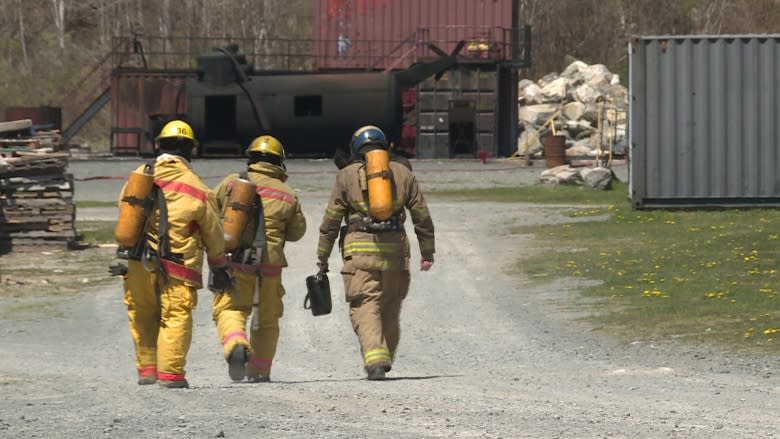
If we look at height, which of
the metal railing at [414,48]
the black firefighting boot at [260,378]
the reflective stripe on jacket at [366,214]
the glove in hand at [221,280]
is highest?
the metal railing at [414,48]

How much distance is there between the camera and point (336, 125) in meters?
47.8

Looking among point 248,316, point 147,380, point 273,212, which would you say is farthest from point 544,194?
point 147,380

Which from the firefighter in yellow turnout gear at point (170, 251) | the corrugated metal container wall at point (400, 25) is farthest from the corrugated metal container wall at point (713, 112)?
the corrugated metal container wall at point (400, 25)

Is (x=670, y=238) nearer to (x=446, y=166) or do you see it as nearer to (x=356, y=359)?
(x=356, y=359)

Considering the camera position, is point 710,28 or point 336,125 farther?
point 710,28

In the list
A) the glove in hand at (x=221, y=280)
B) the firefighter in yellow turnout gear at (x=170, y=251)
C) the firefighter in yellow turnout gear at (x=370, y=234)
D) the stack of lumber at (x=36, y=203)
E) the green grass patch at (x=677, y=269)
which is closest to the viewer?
the firefighter in yellow turnout gear at (x=170, y=251)

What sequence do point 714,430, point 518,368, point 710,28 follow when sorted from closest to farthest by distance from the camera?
point 714,430, point 518,368, point 710,28

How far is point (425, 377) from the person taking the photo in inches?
473

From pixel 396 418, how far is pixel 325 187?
30017 mm

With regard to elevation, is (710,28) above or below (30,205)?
above

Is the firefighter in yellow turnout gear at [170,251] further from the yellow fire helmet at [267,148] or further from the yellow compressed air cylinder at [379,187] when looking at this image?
the yellow compressed air cylinder at [379,187]

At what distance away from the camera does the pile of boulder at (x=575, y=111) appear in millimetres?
53094

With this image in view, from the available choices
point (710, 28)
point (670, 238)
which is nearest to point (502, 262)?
point (670, 238)

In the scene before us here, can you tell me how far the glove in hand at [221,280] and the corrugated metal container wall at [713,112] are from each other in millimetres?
17456
